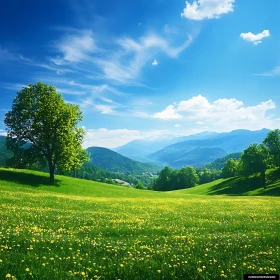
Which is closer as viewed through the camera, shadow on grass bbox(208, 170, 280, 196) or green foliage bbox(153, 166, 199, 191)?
shadow on grass bbox(208, 170, 280, 196)

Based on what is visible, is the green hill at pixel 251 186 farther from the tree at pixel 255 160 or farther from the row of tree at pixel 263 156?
the tree at pixel 255 160

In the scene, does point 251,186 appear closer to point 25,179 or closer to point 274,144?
point 274,144

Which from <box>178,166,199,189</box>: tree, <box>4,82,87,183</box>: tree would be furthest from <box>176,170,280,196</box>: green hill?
<box>4,82,87,183</box>: tree

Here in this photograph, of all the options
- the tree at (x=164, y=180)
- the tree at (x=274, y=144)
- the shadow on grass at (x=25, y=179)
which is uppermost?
the tree at (x=274, y=144)

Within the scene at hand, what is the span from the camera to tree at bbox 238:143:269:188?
90600 millimetres

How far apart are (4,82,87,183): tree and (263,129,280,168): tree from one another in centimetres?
7512

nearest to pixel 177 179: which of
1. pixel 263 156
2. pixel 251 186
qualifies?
pixel 251 186

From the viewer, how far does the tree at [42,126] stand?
46.0 meters

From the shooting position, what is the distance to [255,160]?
91.8 m

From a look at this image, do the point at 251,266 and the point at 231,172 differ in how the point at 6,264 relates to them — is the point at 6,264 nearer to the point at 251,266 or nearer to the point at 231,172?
the point at 251,266

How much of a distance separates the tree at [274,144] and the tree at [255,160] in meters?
2.46

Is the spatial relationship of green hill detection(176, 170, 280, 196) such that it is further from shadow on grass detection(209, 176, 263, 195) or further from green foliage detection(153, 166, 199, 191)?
green foliage detection(153, 166, 199, 191)

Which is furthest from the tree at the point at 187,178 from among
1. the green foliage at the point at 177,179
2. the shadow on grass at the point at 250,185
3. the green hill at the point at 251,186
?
the shadow on grass at the point at 250,185

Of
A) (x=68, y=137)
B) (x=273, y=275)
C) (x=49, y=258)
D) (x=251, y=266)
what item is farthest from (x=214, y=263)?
(x=68, y=137)
